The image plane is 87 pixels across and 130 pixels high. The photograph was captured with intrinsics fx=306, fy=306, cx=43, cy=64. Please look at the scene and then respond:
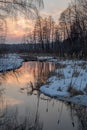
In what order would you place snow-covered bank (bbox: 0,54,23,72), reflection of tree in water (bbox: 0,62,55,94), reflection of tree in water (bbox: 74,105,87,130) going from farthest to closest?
snow-covered bank (bbox: 0,54,23,72) → reflection of tree in water (bbox: 0,62,55,94) → reflection of tree in water (bbox: 74,105,87,130)

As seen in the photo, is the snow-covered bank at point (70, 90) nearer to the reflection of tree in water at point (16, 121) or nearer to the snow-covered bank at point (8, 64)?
the reflection of tree in water at point (16, 121)

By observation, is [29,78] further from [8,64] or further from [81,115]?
[81,115]

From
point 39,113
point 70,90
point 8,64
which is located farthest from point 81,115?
point 8,64

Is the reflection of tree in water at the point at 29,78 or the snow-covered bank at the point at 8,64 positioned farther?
the snow-covered bank at the point at 8,64

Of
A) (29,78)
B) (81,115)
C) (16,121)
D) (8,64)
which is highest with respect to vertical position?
(16,121)

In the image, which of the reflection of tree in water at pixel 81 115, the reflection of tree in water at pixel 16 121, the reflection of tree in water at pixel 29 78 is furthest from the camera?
the reflection of tree in water at pixel 29 78

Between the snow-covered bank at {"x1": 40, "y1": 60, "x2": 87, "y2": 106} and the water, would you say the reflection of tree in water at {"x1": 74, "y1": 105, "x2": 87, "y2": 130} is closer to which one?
the water

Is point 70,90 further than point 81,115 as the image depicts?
Yes

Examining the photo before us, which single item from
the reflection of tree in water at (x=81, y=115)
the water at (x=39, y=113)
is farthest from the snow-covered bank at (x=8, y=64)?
the reflection of tree in water at (x=81, y=115)

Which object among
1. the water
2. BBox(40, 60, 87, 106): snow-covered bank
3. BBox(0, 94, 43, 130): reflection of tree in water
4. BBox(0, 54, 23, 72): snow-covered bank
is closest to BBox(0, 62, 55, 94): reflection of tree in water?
BBox(40, 60, 87, 106): snow-covered bank

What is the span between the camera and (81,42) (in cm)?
4050

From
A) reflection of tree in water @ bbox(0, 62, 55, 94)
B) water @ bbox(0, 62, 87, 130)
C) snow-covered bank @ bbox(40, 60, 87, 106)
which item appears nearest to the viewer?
water @ bbox(0, 62, 87, 130)

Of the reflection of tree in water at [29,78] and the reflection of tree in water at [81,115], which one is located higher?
the reflection of tree in water at [81,115]

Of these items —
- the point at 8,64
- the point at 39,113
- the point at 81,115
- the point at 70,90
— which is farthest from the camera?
the point at 8,64
